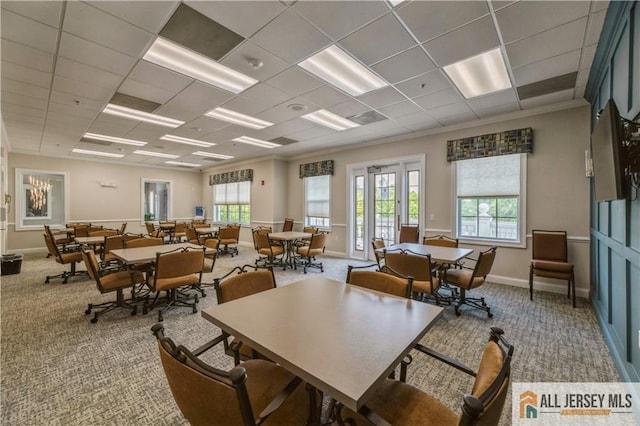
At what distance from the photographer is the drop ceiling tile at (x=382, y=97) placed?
11.8 ft

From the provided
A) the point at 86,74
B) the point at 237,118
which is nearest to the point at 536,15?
the point at 237,118

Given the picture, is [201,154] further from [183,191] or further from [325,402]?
[325,402]

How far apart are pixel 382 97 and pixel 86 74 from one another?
146 inches

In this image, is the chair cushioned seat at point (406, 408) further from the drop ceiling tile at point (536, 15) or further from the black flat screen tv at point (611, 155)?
the drop ceiling tile at point (536, 15)

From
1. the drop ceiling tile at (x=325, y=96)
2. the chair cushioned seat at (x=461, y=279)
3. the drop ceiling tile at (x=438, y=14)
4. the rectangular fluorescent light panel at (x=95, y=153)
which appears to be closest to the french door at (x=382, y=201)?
the chair cushioned seat at (x=461, y=279)

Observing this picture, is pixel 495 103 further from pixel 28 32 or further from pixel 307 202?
pixel 28 32

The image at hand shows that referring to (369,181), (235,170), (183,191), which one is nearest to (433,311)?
(369,181)

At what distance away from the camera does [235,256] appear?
7008mm

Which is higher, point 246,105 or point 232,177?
point 246,105

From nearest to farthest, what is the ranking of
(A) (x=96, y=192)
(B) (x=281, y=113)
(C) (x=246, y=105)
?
(C) (x=246, y=105) < (B) (x=281, y=113) < (A) (x=96, y=192)

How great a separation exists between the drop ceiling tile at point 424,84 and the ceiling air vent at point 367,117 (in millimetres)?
809

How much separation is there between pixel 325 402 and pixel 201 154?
24.5 ft

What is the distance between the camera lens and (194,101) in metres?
3.90

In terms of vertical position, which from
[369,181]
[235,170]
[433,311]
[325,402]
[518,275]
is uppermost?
[235,170]
